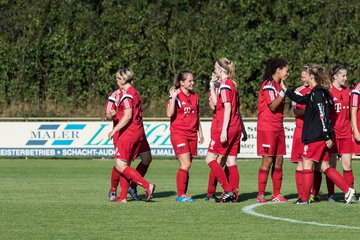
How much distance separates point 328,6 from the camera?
40.5 meters

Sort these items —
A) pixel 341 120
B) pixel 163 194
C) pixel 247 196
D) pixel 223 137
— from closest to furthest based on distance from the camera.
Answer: pixel 223 137 < pixel 341 120 < pixel 247 196 < pixel 163 194

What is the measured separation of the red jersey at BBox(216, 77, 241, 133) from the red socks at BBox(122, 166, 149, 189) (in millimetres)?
1311

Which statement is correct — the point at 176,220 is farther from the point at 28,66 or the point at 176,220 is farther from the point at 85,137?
the point at 28,66

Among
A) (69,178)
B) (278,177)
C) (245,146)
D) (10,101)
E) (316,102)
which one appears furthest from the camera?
(10,101)

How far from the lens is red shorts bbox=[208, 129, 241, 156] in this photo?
47.0 feet

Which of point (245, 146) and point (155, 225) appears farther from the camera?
point (245, 146)

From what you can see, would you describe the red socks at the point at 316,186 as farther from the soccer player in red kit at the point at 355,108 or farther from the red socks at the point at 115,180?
the red socks at the point at 115,180

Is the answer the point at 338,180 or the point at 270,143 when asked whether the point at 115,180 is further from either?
the point at 338,180

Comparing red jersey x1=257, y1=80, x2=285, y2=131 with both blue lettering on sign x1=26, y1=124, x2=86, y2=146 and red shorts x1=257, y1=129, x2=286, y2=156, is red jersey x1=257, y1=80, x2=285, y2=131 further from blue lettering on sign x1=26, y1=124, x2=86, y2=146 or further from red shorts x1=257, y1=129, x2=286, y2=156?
blue lettering on sign x1=26, y1=124, x2=86, y2=146

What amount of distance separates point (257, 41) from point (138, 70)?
4.90m

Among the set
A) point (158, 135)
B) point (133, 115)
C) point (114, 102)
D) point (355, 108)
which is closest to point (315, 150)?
point (355, 108)

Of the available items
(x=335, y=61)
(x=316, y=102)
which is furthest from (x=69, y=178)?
(x=335, y=61)

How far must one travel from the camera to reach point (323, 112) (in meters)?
13.4

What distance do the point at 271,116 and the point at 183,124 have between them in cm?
135
